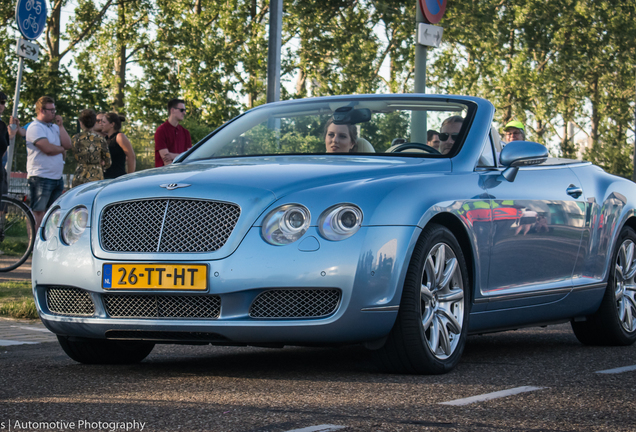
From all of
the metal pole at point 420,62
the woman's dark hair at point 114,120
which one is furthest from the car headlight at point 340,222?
the woman's dark hair at point 114,120

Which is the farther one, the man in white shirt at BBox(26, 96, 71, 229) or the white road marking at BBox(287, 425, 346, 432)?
the man in white shirt at BBox(26, 96, 71, 229)

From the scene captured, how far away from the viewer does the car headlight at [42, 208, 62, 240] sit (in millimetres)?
5098

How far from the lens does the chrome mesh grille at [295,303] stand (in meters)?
4.56

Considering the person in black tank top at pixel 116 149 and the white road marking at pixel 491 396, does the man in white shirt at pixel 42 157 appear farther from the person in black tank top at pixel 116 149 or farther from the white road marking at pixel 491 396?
the white road marking at pixel 491 396

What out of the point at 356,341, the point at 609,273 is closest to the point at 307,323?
the point at 356,341

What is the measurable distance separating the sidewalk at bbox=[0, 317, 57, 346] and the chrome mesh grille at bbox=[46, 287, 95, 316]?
3.94ft

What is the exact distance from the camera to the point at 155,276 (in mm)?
4617

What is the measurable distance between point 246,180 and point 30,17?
7764 millimetres

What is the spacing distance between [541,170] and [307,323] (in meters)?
2.33

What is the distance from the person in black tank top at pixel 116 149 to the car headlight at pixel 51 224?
21.1 ft

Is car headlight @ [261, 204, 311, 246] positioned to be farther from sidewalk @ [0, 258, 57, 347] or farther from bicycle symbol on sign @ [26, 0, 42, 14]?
bicycle symbol on sign @ [26, 0, 42, 14]

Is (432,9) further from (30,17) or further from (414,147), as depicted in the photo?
(414,147)

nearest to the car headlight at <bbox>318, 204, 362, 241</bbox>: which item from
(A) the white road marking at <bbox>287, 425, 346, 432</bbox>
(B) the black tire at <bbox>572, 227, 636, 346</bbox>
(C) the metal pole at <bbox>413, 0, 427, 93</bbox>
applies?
(A) the white road marking at <bbox>287, 425, 346, 432</bbox>

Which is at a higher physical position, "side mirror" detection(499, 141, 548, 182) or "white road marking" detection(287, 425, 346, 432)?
"side mirror" detection(499, 141, 548, 182)
